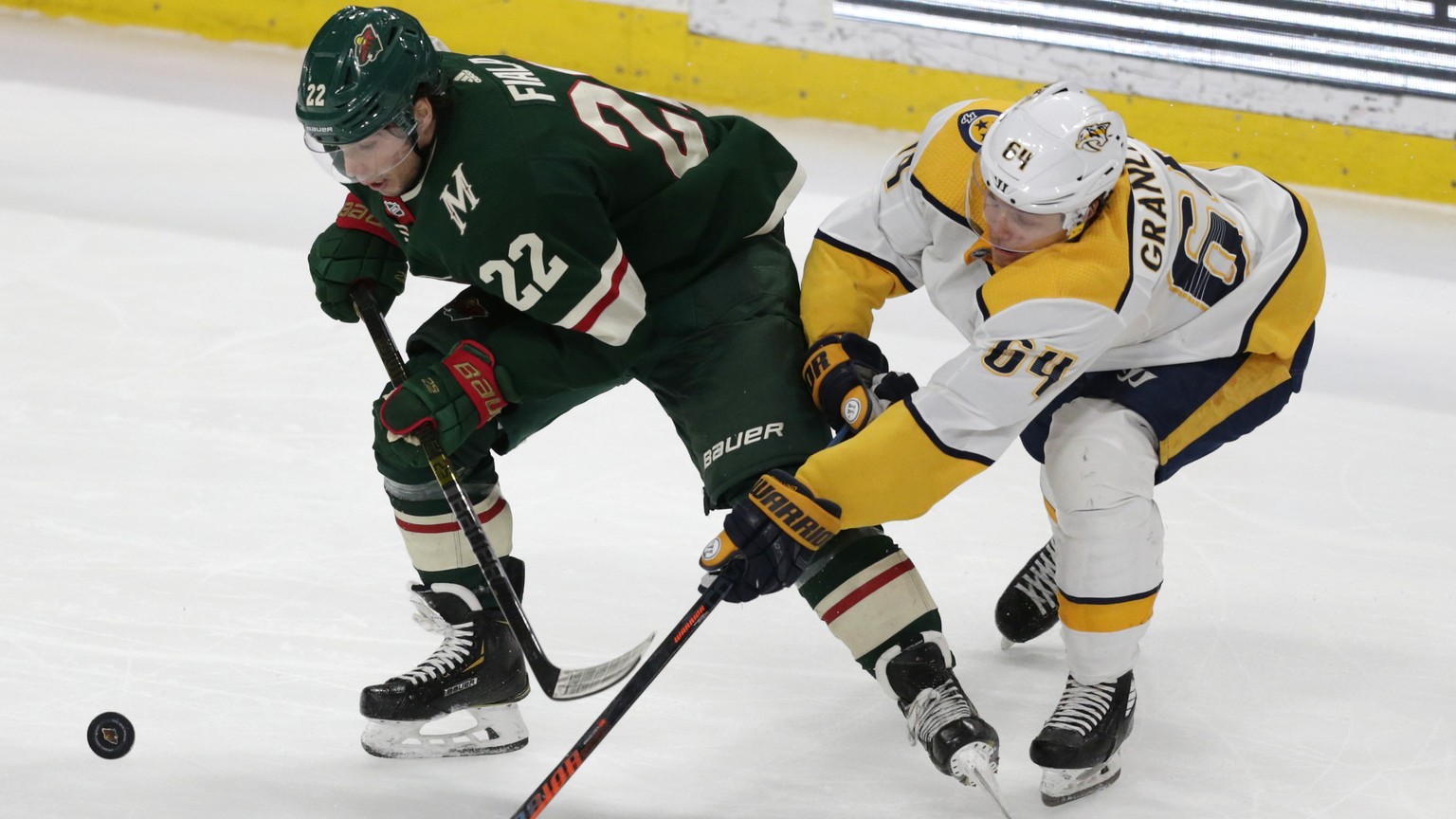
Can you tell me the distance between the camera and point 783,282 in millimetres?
2523

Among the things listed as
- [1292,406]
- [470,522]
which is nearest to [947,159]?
[470,522]

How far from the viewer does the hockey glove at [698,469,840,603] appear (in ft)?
6.86

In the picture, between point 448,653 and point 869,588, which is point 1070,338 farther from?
A: point 448,653

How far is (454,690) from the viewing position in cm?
246

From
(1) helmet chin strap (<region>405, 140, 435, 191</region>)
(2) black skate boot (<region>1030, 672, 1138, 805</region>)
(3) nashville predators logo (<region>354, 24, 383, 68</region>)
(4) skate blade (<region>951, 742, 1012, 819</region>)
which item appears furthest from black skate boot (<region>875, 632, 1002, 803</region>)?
(3) nashville predators logo (<region>354, 24, 383, 68</region>)

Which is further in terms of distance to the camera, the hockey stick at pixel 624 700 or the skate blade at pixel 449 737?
the skate blade at pixel 449 737

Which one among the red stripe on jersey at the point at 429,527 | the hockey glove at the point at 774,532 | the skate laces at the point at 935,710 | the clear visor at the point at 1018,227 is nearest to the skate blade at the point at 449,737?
the red stripe on jersey at the point at 429,527

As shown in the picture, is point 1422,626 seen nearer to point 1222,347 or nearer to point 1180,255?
point 1222,347

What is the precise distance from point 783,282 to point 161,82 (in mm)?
3794

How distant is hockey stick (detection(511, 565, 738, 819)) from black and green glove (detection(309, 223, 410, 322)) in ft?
2.61

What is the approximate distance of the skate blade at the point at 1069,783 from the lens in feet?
7.75

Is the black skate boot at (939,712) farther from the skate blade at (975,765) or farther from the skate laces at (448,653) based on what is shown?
the skate laces at (448,653)

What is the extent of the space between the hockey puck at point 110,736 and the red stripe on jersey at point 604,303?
0.93m

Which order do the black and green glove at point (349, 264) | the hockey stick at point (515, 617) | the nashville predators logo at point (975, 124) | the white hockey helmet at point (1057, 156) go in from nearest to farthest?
the white hockey helmet at point (1057, 156) < the hockey stick at point (515, 617) < the nashville predators logo at point (975, 124) < the black and green glove at point (349, 264)
